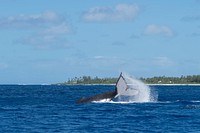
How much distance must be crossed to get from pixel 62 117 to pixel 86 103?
34250mm

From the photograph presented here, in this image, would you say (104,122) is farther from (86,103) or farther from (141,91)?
(141,91)

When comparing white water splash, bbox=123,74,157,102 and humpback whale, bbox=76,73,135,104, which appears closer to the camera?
humpback whale, bbox=76,73,135,104

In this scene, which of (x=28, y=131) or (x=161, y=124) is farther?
(x=161, y=124)

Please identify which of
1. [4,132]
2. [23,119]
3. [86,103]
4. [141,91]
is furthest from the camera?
[141,91]

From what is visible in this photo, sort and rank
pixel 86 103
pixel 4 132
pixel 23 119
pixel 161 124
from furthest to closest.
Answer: pixel 86 103 → pixel 23 119 → pixel 161 124 → pixel 4 132

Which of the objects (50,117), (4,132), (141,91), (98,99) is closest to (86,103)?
(98,99)

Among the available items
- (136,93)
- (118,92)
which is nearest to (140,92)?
(136,93)

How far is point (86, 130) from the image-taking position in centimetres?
6275

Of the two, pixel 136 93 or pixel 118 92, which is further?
pixel 136 93

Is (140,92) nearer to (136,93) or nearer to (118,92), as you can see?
(136,93)

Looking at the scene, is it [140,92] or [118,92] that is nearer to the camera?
[118,92]

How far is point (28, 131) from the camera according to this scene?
203 feet

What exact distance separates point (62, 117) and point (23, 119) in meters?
4.54

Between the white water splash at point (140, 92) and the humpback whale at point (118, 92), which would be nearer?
the humpback whale at point (118, 92)
